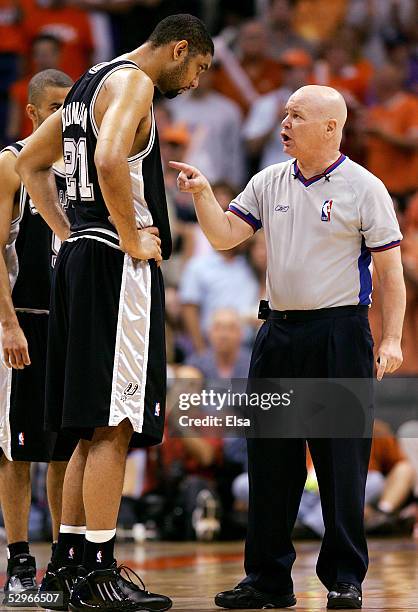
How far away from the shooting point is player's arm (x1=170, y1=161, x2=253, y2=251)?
4.77m

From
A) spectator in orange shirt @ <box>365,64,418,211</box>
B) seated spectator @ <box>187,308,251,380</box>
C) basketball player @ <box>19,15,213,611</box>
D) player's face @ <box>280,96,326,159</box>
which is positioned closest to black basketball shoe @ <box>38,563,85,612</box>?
basketball player @ <box>19,15,213,611</box>

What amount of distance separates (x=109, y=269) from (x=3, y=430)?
1.10 metres

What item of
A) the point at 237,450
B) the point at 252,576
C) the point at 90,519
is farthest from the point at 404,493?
the point at 90,519

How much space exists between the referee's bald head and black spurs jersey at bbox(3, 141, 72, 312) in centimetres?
117

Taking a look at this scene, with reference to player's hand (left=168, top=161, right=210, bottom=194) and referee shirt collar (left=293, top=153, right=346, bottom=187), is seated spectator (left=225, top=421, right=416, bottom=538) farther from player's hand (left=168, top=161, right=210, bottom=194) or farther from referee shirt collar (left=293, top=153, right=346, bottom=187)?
player's hand (left=168, top=161, right=210, bottom=194)

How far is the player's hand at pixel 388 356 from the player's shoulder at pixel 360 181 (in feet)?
2.06

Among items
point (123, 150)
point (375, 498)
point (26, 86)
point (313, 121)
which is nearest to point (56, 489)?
point (123, 150)

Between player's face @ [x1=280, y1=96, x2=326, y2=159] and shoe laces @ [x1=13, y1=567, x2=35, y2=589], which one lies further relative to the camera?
shoe laces @ [x1=13, y1=567, x2=35, y2=589]

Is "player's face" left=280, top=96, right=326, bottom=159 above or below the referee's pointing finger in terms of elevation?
above

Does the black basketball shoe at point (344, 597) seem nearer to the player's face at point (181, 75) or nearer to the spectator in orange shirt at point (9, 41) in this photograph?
the player's face at point (181, 75)

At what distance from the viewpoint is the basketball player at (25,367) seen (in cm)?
509

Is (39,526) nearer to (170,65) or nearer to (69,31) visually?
(170,65)

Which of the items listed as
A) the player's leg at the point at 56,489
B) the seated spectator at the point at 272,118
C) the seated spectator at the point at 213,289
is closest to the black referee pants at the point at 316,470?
the player's leg at the point at 56,489

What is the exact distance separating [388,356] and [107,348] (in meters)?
1.16
